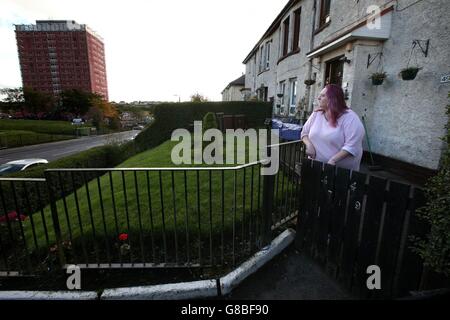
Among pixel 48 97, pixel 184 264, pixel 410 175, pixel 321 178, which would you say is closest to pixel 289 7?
pixel 410 175

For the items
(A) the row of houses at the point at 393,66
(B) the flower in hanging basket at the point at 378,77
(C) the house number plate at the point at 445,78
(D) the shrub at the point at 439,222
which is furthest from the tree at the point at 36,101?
(D) the shrub at the point at 439,222

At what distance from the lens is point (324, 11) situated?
9.16m

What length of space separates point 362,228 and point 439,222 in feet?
2.15

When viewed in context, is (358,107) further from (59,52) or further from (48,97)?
(59,52)

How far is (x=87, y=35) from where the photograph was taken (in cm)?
9500

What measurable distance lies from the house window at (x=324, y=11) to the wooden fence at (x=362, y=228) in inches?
348

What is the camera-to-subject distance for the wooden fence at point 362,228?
183cm

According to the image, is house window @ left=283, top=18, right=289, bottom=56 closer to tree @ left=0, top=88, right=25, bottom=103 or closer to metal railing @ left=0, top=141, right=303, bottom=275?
metal railing @ left=0, top=141, right=303, bottom=275

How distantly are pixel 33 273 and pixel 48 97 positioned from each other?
3043 inches

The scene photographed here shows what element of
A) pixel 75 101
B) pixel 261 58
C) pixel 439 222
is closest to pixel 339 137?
pixel 439 222

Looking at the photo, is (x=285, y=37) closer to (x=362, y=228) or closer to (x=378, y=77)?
(x=378, y=77)

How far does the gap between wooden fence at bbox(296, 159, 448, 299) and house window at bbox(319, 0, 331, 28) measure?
885cm

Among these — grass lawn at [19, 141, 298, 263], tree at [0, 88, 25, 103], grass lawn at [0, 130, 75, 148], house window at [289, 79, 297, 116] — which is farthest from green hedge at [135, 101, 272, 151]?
tree at [0, 88, 25, 103]

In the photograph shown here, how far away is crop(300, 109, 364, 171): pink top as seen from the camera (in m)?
2.37
